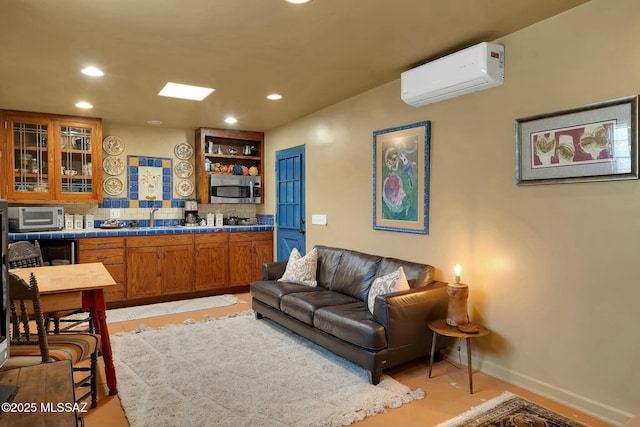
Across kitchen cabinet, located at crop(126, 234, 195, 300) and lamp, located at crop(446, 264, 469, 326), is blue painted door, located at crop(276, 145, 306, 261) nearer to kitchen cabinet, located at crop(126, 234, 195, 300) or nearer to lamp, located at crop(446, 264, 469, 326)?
kitchen cabinet, located at crop(126, 234, 195, 300)

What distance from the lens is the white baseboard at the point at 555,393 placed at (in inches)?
92.9

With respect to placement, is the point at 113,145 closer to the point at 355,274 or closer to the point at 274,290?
the point at 274,290

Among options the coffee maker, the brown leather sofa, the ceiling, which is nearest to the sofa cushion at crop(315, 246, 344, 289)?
the brown leather sofa

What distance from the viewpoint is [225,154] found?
627cm

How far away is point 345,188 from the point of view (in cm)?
459

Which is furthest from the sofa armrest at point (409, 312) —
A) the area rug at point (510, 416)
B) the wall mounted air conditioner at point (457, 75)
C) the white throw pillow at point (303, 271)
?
the wall mounted air conditioner at point (457, 75)

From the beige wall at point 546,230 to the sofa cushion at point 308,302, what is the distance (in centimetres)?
75

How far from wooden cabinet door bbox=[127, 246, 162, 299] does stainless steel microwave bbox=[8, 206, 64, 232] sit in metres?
0.91

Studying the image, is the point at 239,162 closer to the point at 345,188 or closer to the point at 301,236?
the point at 301,236

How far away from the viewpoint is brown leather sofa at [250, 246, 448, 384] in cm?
288

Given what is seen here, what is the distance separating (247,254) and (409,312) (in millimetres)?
3509

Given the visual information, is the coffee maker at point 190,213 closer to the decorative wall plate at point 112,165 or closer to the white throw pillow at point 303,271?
the decorative wall plate at point 112,165

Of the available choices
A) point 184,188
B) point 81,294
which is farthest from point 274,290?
point 184,188

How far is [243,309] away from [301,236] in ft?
3.95
